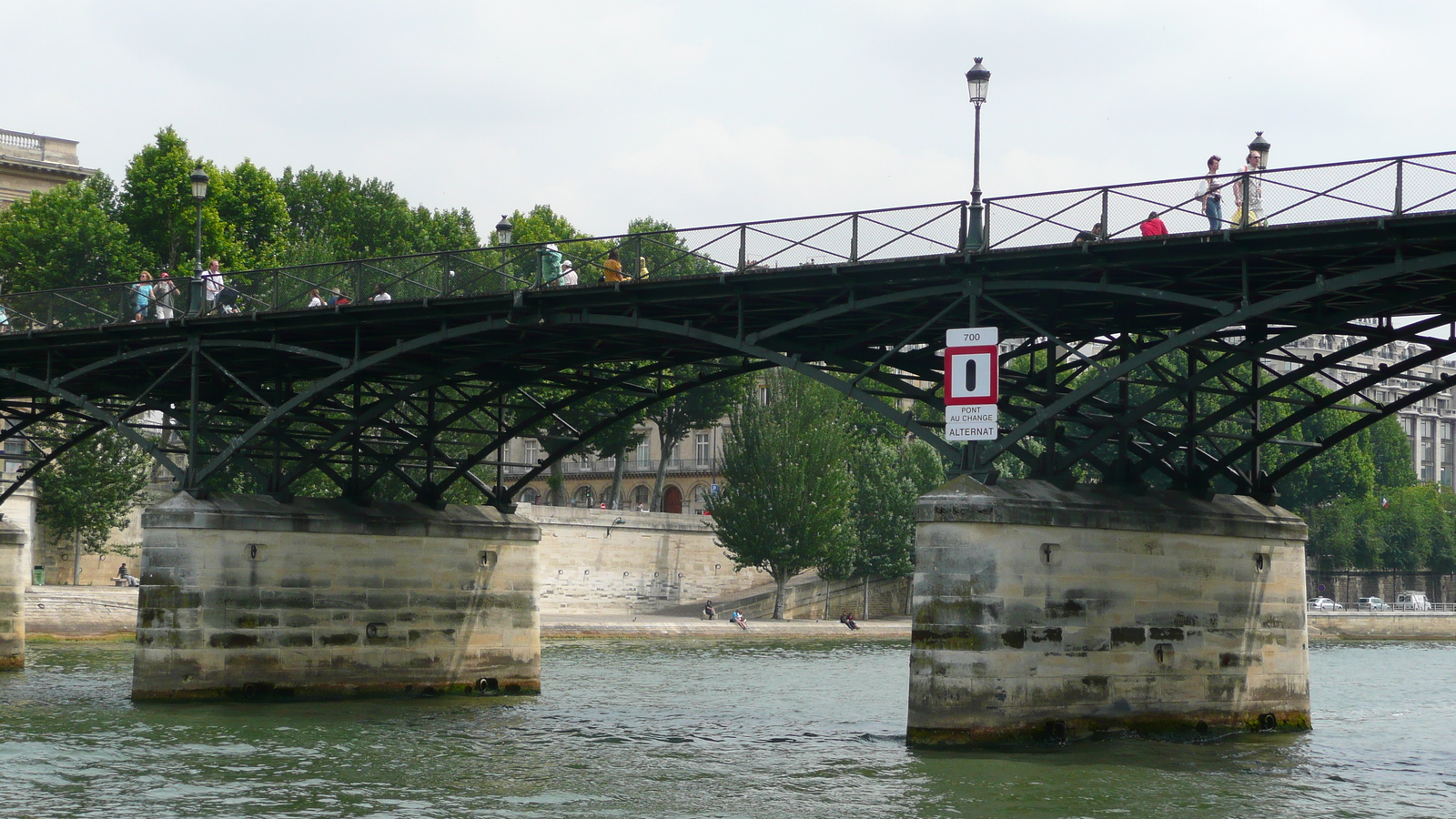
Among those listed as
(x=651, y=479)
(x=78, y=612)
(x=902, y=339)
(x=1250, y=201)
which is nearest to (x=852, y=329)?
(x=902, y=339)

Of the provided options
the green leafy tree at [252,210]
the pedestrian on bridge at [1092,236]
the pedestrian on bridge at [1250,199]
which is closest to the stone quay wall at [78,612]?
the green leafy tree at [252,210]

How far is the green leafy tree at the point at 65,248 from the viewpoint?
7706 cm

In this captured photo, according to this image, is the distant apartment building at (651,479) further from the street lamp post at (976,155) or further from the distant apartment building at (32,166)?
the street lamp post at (976,155)

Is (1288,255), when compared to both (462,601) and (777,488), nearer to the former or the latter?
(462,601)

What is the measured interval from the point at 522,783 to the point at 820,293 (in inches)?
402

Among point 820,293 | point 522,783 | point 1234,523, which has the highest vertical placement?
point 820,293

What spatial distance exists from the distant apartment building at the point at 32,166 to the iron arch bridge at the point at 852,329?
4922 centimetres

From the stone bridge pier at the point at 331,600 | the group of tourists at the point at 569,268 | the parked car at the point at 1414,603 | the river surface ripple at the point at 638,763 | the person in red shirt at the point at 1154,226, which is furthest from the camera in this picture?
the parked car at the point at 1414,603

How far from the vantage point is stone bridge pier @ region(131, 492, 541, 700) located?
3834cm

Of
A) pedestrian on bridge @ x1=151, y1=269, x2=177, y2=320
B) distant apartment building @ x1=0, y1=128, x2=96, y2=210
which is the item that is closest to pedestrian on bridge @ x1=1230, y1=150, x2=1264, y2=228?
pedestrian on bridge @ x1=151, y1=269, x2=177, y2=320

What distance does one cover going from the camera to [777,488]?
85.2m

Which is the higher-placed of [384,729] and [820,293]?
[820,293]

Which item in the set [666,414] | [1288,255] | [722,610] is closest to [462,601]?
[1288,255]

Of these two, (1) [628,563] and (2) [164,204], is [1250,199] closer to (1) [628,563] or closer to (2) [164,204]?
(2) [164,204]
